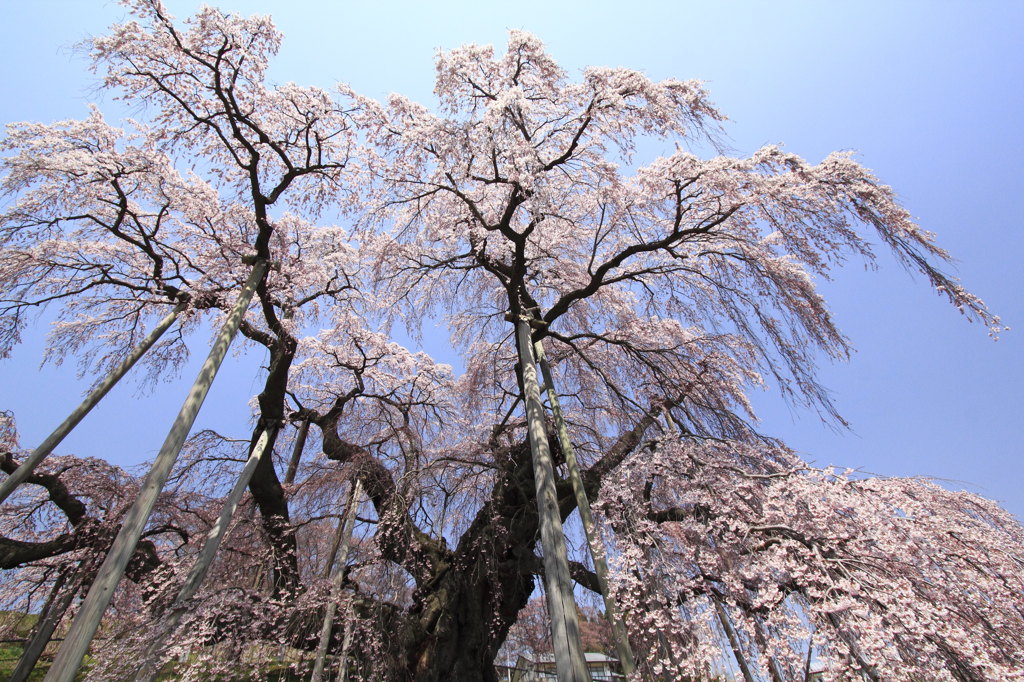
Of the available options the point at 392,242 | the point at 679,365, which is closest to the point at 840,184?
the point at 679,365

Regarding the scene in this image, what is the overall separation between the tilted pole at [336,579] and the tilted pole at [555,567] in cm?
315

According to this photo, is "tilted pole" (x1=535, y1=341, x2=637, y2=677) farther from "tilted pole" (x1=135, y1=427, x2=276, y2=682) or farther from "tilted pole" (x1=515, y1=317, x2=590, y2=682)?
"tilted pole" (x1=135, y1=427, x2=276, y2=682)

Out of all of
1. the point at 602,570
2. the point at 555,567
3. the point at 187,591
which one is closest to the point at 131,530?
the point at 187,591

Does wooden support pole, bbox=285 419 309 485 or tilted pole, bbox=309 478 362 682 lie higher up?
wooden support pole, bbox=285 419 309 485

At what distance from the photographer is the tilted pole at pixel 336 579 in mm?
5551

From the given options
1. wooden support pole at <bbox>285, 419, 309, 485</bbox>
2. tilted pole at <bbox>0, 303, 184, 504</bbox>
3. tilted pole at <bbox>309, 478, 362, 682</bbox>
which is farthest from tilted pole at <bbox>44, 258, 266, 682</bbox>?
wooden support pole at <bbox>285, 419, 309, 485</bbox>

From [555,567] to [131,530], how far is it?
3.63m

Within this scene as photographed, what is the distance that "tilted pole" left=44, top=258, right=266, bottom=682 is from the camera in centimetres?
312

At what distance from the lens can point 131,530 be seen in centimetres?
357

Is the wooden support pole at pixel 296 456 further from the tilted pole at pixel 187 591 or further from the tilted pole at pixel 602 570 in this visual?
the tilted pole at pixel 602 570

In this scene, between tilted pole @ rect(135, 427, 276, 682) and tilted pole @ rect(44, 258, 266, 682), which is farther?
tilted pole @ rect(135, 427, 276, 682)

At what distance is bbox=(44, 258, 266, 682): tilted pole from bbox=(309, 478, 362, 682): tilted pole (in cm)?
276

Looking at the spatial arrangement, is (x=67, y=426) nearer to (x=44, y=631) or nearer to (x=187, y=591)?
(x=187, y=591)

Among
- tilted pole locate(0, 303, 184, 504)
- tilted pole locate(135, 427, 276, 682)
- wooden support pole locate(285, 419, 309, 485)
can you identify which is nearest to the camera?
tilted pole locate(135, 427, 276, 682)
